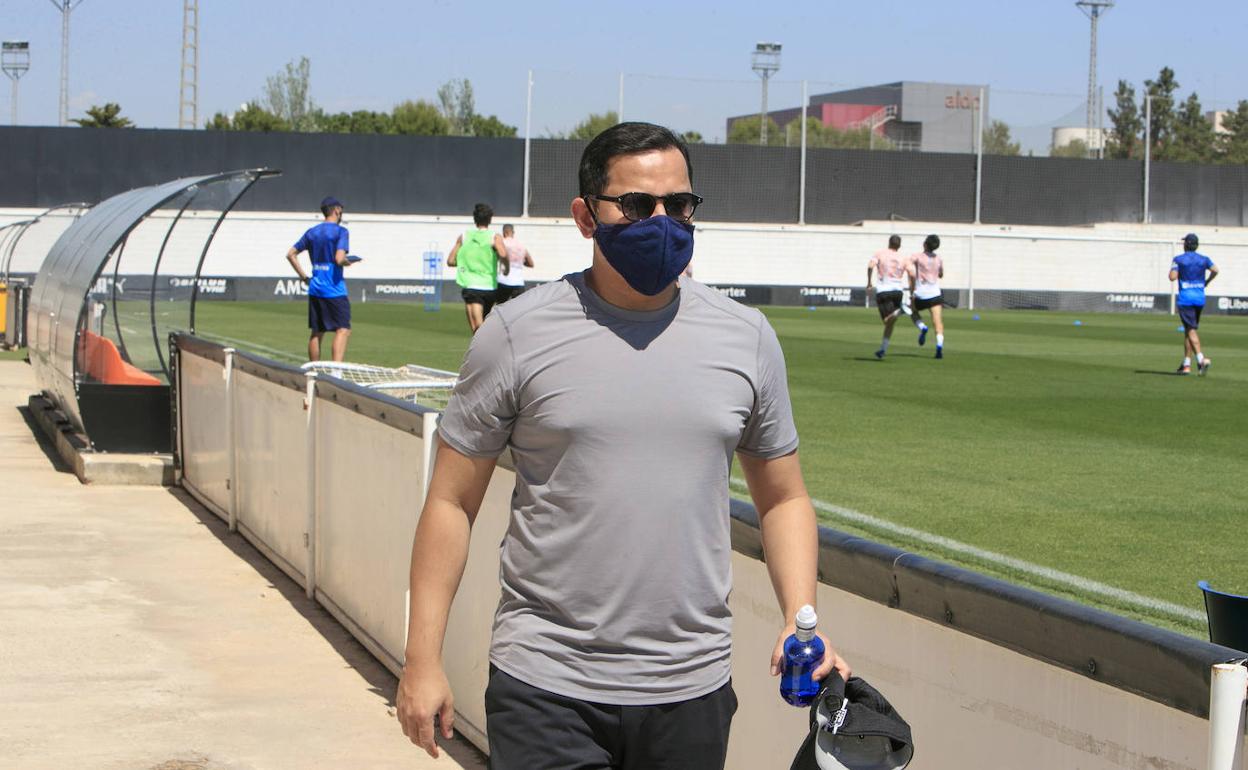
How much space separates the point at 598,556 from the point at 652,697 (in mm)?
275

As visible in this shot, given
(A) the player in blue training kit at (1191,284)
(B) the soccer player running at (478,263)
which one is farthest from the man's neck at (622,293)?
(A) the player in blue training kit at (1191,284)

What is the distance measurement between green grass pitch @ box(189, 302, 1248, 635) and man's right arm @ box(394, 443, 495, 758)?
4.82 meters

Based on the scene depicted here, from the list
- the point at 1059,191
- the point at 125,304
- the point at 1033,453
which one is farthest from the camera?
the point at 1059,191

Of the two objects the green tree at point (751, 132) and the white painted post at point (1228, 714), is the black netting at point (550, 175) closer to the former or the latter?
the green tree at point (751, 132)

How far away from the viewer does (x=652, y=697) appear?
3049mm

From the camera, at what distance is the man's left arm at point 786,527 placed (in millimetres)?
3268

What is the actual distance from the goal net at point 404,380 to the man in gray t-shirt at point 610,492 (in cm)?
526

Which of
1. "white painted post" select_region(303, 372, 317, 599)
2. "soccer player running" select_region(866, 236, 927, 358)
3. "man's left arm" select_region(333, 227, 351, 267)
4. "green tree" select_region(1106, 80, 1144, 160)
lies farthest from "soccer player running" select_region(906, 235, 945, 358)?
"green tree" select_region(1106, 80, 1144, 160)

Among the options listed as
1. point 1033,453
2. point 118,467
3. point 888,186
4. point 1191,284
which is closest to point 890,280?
point 1191,284

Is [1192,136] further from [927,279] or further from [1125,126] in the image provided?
[927,279]

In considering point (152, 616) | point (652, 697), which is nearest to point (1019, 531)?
point (152, 616)

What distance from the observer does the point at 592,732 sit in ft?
10.1

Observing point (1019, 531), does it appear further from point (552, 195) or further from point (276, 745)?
point (552, 195)

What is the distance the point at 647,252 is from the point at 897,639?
1.06 meters
